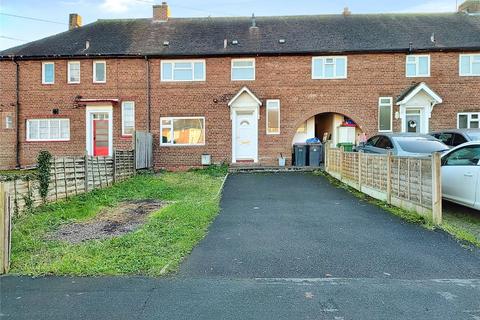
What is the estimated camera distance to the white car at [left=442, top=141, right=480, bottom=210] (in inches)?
329

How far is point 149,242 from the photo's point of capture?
6.70 m

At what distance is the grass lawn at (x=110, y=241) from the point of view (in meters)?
5.48

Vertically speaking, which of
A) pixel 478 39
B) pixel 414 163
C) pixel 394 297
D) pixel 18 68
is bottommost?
pixel 394 297

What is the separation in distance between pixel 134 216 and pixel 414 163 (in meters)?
6.37

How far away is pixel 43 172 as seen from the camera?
959 centimetres

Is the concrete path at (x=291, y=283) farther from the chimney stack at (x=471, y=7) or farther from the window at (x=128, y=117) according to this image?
the chimney stack at (x=471, y=7)

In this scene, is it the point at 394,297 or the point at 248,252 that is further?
the point at 248,252

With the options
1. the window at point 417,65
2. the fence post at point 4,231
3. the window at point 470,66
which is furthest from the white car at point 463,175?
the window at point 470,66

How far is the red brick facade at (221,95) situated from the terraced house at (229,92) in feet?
0.17

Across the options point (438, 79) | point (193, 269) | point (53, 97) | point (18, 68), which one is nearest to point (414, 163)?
point (193, 269)

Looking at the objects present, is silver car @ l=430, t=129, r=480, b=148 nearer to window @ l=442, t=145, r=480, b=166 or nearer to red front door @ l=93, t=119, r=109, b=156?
window @ l=442, t=145, r=480, b=166

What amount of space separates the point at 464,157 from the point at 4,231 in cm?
909

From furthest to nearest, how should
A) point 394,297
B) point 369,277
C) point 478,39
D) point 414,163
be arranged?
1. point 478,39
2. point 414,163
3. point 369,277
4. point 394,297

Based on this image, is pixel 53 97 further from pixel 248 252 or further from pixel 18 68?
pixel 248 252
